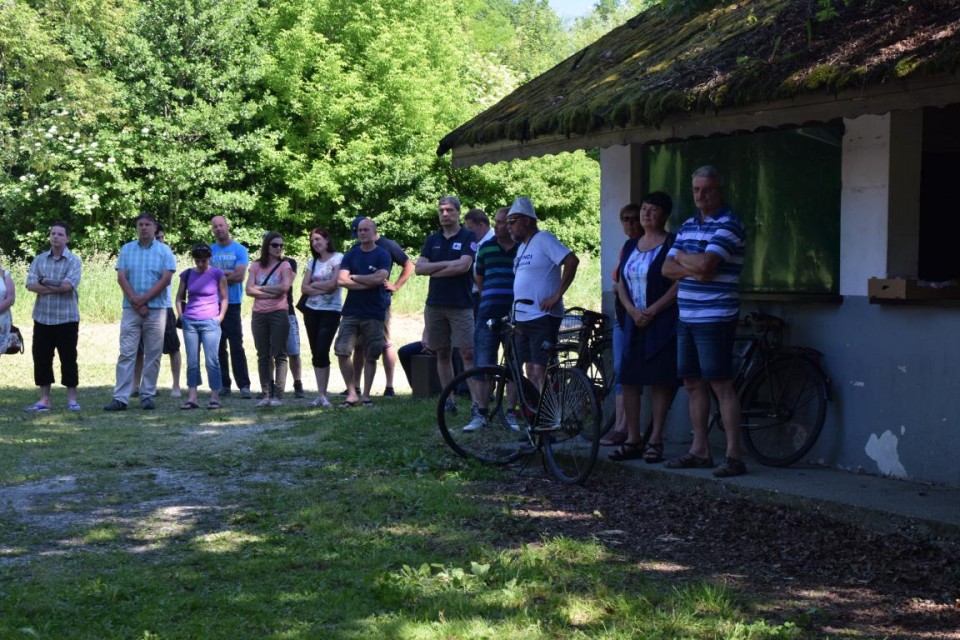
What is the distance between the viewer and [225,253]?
573 inches

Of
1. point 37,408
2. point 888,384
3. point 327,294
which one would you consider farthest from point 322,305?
point 888,384

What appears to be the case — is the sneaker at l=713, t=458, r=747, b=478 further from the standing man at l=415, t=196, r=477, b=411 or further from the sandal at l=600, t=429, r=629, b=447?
the standing man at l=415, t=196, r=477, b=411

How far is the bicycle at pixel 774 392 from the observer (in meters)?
8.33

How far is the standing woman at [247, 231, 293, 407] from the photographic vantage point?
13586 millimetres

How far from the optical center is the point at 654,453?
8.54 metres

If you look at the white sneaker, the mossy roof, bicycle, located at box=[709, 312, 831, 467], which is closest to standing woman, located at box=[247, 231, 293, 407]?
the mossy roof

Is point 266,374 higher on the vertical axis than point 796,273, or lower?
lower

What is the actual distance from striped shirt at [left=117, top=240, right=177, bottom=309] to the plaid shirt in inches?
19.2

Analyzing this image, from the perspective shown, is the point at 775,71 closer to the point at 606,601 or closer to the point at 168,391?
the point at 606,601

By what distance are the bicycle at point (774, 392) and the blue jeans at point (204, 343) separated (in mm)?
6593

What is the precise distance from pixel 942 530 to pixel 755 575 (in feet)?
3.78

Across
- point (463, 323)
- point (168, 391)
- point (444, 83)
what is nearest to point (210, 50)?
point (444, 83)

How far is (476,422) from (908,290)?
144 inches

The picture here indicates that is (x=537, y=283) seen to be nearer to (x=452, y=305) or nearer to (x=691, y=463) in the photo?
(x=691, y=463)
